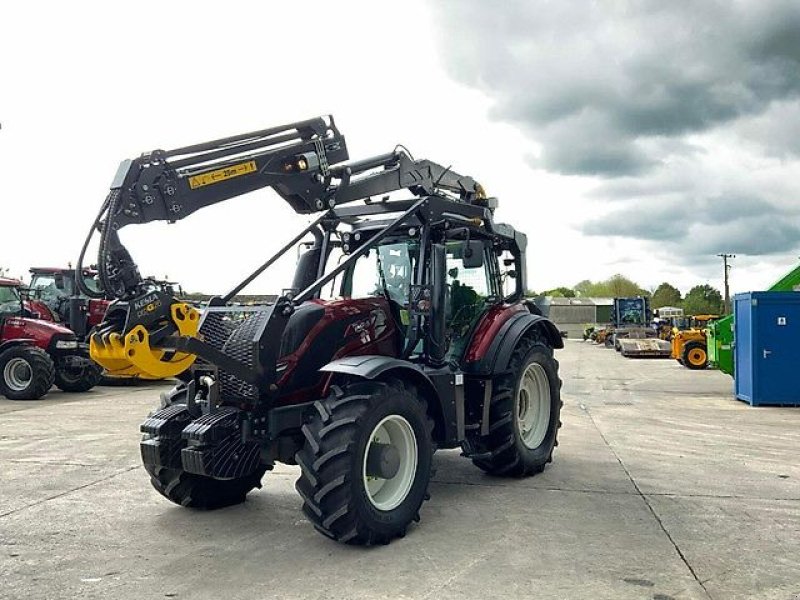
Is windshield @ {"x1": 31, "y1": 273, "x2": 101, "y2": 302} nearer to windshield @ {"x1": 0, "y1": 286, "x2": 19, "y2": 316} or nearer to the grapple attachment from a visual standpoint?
windshield @ {"x1": 0, "y1": 286, "x2": 19, "y2": 316}

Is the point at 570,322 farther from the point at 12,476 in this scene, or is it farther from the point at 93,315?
the point at 12,476

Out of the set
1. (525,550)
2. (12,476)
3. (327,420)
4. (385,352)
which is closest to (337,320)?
(385,352)

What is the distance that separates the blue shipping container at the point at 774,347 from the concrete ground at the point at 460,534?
4.34 m

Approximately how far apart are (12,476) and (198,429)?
11.5 ft

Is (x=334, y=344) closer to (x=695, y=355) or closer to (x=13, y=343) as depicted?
(x=13, y=343)

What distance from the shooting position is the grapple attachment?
4.47 meters

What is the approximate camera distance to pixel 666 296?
84938mm

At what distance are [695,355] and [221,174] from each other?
1986 cm

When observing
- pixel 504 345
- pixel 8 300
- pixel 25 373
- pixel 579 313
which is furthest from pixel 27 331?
pixel 579 313

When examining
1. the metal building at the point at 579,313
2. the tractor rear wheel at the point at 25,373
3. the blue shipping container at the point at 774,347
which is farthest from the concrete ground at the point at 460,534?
the metal building at the point at 579,313

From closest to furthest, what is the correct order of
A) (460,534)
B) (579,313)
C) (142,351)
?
(142,351)
(460,534)
(579,313)

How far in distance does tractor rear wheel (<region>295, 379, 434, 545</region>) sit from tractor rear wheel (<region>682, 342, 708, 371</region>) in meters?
18.6

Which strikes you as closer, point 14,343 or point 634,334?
point 14,343

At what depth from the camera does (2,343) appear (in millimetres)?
14164
